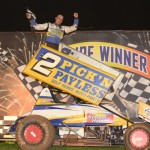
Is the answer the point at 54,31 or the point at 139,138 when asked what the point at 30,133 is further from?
the point at 54,31

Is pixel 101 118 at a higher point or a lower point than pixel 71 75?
lower

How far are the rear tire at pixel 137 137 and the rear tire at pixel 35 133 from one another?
1.55m

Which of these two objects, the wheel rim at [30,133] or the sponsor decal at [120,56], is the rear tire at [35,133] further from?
the sponsor decal at [120,56]

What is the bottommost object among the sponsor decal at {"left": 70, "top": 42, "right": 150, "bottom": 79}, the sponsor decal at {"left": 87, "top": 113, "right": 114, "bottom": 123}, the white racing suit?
the sponsor decal at {"left": 87, "top": 113, "right": 114, "bottom": 123}

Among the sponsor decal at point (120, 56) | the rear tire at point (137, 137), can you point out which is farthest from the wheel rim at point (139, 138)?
the sponsor decal at point (120, 56)

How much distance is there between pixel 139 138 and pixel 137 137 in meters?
0.05

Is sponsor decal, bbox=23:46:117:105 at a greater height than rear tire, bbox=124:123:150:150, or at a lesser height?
greater

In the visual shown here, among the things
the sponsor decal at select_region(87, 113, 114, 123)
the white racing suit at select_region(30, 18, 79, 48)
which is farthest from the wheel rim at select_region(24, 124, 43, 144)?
the white racing suit at select_region(30, 18, 79, 48)

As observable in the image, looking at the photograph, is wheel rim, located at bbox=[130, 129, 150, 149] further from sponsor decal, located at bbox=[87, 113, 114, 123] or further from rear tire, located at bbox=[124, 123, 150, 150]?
sponsor decal, located at bbox=[87, 113, 114, 123]

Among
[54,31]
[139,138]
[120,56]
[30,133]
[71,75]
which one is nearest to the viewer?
[139,138]

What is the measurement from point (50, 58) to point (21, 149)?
6.86 feet

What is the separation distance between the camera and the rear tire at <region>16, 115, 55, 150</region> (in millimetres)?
9312

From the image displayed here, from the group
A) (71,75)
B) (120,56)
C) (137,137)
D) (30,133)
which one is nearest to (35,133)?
(30,133)

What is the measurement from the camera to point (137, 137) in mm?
9320
